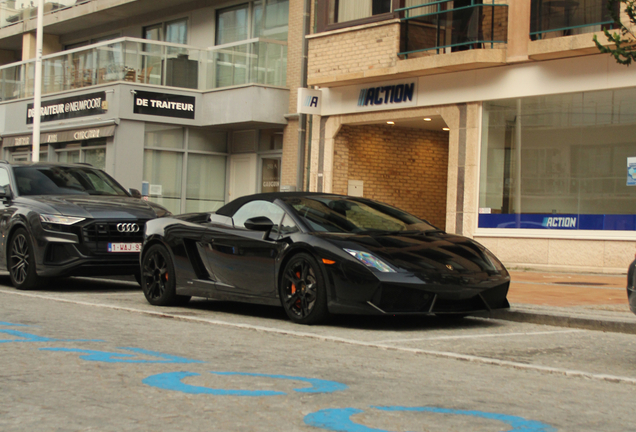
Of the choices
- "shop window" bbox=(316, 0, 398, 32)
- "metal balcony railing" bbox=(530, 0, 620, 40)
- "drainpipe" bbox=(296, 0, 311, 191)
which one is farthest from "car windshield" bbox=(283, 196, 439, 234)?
"drainpipe" bbox=(296, 0, 311, 191)

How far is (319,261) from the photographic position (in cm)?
792

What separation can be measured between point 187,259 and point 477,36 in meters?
9.51

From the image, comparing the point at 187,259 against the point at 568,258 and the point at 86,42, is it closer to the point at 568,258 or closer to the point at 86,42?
the point at 568,258

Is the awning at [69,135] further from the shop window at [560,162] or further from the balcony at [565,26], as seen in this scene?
the balcony at [565,26]

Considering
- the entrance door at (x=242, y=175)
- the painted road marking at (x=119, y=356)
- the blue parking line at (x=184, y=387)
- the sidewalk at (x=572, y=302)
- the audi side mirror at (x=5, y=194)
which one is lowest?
the painted road marking at (x=119, y=356)

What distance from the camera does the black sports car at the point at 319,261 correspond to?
25.3ft

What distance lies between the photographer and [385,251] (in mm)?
7883

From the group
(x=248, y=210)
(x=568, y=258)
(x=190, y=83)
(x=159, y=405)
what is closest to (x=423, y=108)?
(x=568, y=258)

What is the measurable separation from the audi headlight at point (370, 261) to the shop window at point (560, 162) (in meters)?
8.67

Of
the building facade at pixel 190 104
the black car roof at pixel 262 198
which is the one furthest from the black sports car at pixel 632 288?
the building facade at pixel 190 104

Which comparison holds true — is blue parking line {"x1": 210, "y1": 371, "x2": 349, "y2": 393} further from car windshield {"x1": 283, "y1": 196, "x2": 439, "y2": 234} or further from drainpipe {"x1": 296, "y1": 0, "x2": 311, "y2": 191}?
drainpipe {"x1": 296, "y1": 0, "x2": 311, "y2": 191}

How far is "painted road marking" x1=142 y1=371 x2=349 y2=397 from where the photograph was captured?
4.93 meters

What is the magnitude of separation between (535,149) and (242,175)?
33.2 ft

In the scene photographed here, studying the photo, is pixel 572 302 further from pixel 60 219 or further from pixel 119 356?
pixel 60 219
